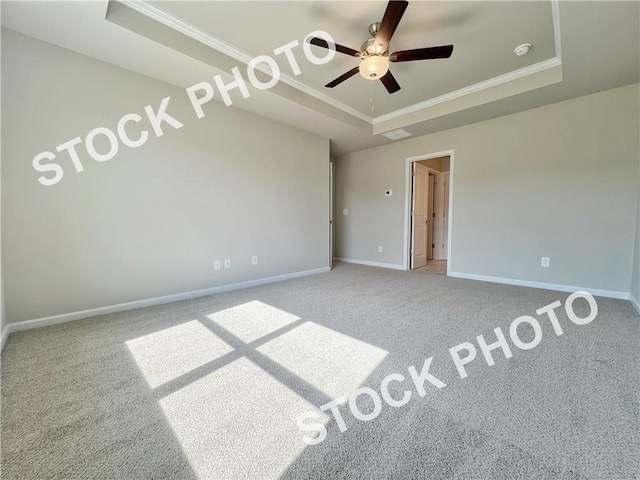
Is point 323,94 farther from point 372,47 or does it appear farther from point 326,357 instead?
point 326,357

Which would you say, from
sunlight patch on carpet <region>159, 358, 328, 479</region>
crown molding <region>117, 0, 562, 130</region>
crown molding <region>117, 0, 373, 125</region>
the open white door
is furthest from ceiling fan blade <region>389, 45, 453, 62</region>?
the open white door

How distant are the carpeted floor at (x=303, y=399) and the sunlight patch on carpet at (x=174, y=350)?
1cm

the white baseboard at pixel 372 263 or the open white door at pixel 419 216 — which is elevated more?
the open white door at pixel 419 216

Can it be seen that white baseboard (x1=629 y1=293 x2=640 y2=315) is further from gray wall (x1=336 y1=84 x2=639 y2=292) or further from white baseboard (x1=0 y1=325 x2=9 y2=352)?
white baseboard (x1=0 y1=325 x2=9 y2=352)

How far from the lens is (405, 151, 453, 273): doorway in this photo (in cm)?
476

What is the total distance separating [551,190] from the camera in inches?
132

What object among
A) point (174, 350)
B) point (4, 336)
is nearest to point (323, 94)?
point (174, 350)

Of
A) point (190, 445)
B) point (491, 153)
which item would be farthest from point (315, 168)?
point (190, 445)

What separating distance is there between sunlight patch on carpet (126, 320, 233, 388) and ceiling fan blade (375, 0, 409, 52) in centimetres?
264

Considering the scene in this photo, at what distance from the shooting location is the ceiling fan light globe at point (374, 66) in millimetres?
2182

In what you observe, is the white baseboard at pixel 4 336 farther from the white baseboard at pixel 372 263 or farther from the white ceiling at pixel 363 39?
the white baseboard at pixel 372 263

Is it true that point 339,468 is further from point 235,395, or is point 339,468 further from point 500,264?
point 500,264

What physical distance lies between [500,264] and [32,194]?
17.9 ft

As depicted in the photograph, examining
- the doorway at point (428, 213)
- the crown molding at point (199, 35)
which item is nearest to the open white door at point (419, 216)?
the doorway at point (428, 213)
